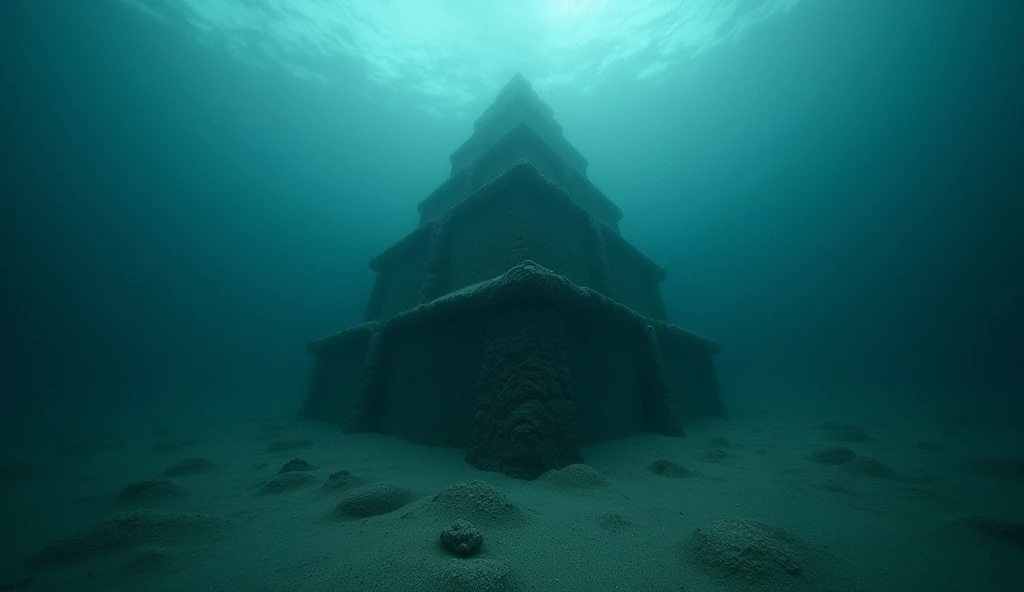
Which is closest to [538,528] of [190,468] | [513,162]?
[190,468]

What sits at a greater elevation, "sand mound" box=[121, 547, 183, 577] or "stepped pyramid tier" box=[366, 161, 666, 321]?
"stepped pyramid tier" box=[366, 161, 666, 321]

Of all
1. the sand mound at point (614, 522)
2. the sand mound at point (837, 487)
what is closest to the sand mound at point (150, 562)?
the sand mound at point (614, 522)

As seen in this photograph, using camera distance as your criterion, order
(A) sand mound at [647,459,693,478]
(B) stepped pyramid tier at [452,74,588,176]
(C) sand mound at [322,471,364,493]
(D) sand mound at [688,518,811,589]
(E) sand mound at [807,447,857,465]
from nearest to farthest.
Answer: (D) sand mound at [688,518,811,589] < (C) sand mound at [322,471,364,493] < (A) sand mound at [647,459,693,478] < (E) sand mound at [807,447,857,465] < (B) stepped pyramid tier at [452,74,588,176]

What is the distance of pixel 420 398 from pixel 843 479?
6.18 m

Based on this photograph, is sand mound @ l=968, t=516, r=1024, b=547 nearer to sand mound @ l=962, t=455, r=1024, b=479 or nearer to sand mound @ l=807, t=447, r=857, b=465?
sand mound @ l=807, t=447, r=857, b=465

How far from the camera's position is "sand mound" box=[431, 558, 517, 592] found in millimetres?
1594

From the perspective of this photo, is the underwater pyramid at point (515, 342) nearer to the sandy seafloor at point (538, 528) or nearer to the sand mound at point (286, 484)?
the sandy seafloor at point (538, 528)

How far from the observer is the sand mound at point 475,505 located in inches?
93.6

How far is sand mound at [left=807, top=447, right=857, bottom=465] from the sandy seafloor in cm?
35

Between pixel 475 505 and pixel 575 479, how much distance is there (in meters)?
1.35

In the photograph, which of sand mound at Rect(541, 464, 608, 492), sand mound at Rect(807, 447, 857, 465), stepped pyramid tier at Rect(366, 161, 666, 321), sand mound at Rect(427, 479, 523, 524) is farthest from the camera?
stepped pyramid tier at Rect(366, 161, 666, 321)

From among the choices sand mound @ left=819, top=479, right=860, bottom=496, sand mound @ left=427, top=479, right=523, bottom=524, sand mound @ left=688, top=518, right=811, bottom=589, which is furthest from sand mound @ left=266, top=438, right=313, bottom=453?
sand mound @ left=819, top=479, right=860, bottom=496

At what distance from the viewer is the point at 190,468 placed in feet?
16.6

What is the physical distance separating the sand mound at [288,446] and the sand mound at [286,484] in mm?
2967
